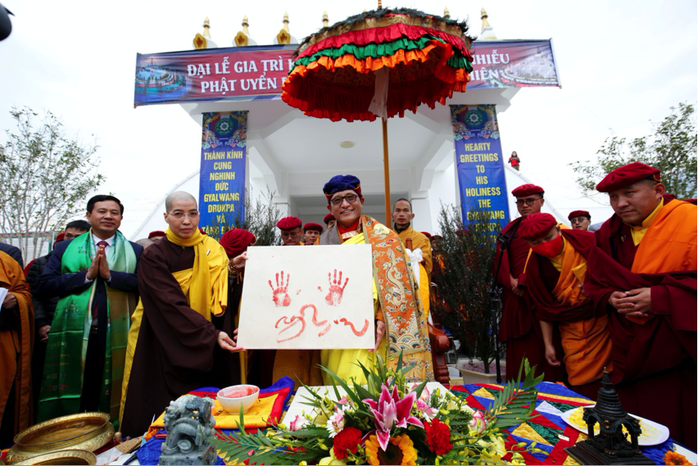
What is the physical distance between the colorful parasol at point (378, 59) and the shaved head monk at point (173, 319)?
141cm

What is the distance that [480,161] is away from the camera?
6.62m

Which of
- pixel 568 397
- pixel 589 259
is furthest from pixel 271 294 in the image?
pixel 589 259

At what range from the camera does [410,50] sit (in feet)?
7.15

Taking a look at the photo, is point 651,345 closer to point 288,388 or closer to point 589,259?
point 589,259

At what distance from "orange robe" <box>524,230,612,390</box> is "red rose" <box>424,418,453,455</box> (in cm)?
223

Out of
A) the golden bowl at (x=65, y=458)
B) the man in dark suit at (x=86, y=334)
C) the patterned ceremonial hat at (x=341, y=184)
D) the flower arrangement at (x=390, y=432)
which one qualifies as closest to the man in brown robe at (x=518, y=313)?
the patterned ceremonial hat at (x=341, y=184)

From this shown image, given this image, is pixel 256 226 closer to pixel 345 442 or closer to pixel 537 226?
pixel 537 226

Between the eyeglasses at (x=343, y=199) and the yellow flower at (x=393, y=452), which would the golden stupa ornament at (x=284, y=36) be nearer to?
the eyeglasses at (x=343, y=199)

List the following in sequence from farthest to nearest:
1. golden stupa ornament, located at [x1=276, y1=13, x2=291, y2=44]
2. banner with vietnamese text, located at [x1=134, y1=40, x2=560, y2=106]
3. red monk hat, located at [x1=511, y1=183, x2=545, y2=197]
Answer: golden stupa ornament, located at [x1=276, y1=13, x2=291, y2=44], banner with vietnamese text, located at [x1=134, y1=40, x2=560, y2=106], red monk hat, located at [x1=511, y1=183, x2=545, y2=197]

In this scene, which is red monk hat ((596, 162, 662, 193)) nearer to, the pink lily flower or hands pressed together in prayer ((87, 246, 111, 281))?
the pink lily flower

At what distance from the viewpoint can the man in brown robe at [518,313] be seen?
3113mm

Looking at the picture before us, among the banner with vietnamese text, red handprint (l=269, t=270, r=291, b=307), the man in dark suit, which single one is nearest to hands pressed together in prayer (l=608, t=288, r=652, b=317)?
red handprint (l=269, t=270, r=291, b=307)

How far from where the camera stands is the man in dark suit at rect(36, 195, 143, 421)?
265 centimetres

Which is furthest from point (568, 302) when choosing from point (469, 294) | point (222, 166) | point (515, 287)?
point (222, 166)
